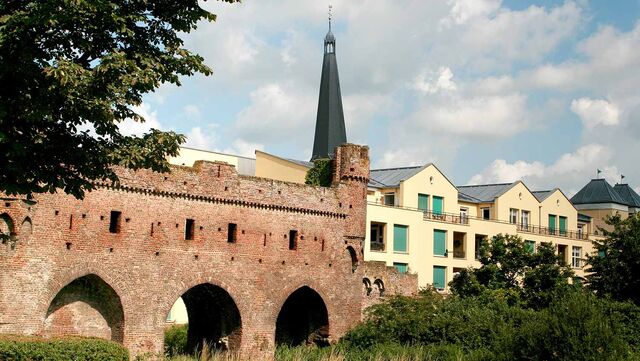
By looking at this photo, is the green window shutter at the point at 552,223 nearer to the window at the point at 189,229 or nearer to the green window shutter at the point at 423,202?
the green window shutter at the point at 423,202

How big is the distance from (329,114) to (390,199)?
10.1 meters

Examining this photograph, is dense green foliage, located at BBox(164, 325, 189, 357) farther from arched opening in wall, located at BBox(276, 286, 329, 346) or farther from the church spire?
the church spire

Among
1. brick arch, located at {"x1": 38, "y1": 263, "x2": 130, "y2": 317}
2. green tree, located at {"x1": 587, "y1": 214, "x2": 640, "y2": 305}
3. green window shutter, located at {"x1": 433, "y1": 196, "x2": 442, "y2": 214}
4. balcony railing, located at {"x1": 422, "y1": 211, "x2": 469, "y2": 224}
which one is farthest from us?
green window shutter, located at {"x1": 433, "y1": 196, "x2": 442, "y2": 214}

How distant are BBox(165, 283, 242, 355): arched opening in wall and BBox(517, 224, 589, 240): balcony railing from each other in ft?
100

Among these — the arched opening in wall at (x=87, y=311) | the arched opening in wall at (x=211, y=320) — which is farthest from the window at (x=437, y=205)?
the arched opening in wall at (x=87, y=311)

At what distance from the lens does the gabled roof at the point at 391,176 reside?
2069 inches

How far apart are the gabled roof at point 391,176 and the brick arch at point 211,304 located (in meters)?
20.9

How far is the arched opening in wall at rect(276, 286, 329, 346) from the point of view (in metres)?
34.8

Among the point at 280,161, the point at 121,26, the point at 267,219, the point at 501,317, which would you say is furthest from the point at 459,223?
the point at 121,26

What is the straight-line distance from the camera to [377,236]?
1950 inches

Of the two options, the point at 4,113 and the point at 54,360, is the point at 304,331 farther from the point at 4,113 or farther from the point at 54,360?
the point at 4,113

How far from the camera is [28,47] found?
14.3m

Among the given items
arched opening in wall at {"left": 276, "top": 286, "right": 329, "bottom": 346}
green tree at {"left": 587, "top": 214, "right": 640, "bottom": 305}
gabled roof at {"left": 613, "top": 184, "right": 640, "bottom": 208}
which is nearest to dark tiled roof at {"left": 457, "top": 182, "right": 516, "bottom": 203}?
green tree at {"left": 587, "top": 214, "right": 640, "bottom": 305}

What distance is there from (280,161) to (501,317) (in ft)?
68.8
